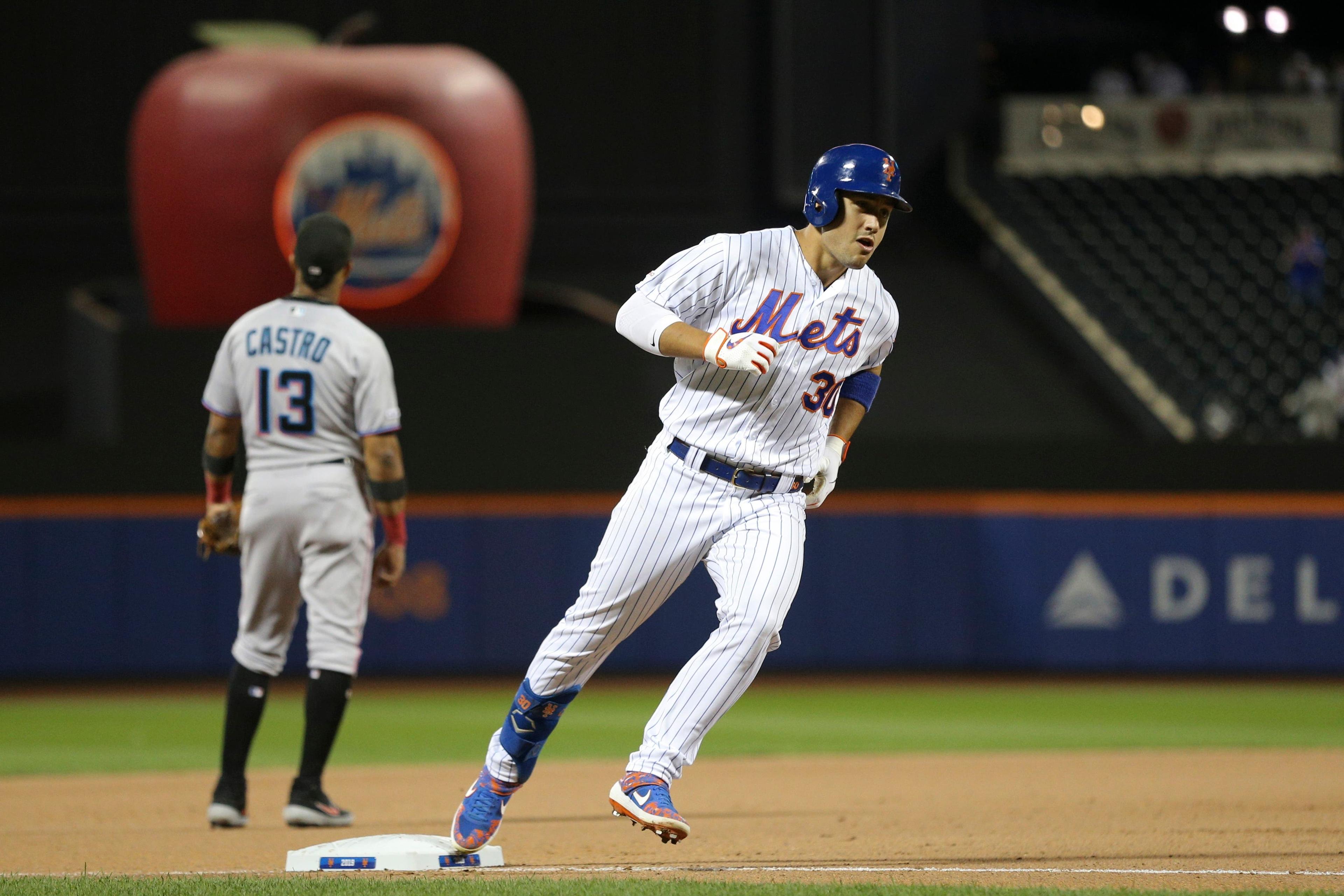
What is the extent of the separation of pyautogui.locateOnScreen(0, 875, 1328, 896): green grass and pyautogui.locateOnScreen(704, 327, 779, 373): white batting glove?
109 cm

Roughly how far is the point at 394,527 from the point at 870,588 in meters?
5.61

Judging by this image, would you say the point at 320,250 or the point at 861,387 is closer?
the point at 861,387

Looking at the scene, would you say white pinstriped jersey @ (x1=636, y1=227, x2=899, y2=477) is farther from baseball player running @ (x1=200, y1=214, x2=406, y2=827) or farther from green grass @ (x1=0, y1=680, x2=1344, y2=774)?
green grass @ (x1=0, y1=680, x2=1344, y2=774)

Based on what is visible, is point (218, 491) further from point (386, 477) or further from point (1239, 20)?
point (1239, 20)

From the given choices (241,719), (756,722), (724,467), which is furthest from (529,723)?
(756,722)

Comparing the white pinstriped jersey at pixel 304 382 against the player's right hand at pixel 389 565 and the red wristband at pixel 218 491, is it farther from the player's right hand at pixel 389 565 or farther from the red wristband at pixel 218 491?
the player's right hand at pixel 389 565

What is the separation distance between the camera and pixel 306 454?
4.67 meters

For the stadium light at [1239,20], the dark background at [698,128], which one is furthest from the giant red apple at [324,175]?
the stadium light at [1239,20]

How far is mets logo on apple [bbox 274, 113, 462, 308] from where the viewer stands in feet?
34.2

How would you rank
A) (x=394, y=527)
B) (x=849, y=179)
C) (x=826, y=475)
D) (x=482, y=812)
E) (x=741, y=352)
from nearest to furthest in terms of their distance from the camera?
(x=741, y=352) < (x=849, y=179) < (x=482, y=812) < (x=826, y=475) < (x=394, y=527)

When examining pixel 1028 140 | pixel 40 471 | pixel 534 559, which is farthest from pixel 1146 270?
pixel 40 471

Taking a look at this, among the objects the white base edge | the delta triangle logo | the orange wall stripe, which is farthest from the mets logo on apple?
the white base edge

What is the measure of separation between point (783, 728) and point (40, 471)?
485cm

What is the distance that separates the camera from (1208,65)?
16953 millimetres
